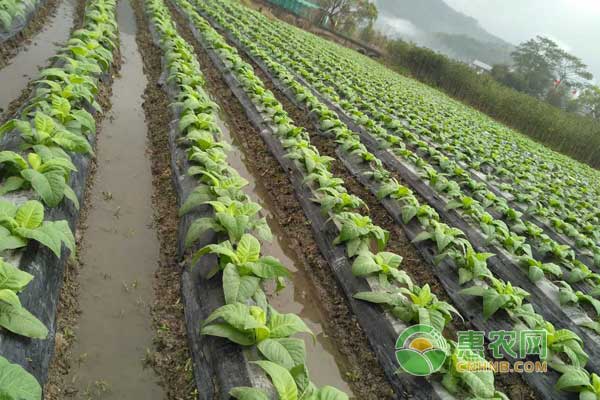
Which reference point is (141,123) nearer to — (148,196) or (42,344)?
(148,196)

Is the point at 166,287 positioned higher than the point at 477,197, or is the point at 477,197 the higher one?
the point at 477,197

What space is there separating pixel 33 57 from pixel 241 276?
6000 millimetres

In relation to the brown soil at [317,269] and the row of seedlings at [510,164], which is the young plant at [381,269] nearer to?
the brown soil at [317,269]

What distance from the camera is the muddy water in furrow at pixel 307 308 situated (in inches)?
115

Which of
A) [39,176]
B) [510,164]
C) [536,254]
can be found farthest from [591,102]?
[39,176]

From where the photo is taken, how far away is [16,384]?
61.6 inches

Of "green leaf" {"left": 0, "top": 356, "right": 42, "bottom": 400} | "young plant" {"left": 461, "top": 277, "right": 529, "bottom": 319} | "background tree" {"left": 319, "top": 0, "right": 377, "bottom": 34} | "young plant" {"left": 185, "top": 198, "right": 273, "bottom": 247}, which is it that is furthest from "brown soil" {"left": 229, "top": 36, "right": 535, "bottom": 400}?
"background tree" {"left": 319, "top": 0, "right": 377, "bottom": 34}

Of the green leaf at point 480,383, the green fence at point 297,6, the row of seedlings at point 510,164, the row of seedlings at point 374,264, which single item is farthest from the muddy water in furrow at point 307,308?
the green fence at point 297,6

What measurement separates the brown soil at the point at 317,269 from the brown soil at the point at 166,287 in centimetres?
118

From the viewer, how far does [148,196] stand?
4031mm

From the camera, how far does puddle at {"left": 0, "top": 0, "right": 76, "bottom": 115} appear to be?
5.17 meters

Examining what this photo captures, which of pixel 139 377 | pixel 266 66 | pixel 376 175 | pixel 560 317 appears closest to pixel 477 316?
pixel 560 317

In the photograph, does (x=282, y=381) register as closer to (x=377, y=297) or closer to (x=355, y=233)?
(x=377, y=297)

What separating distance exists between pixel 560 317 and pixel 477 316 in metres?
1.00
